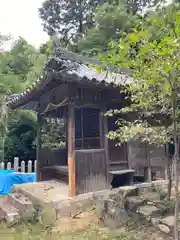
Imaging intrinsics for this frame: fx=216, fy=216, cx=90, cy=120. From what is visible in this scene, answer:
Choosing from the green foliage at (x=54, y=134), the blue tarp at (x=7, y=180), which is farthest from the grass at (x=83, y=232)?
the green foliage at (x=54, y=134)

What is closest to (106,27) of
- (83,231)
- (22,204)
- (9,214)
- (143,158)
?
(143,158)

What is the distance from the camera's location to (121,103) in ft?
19.0

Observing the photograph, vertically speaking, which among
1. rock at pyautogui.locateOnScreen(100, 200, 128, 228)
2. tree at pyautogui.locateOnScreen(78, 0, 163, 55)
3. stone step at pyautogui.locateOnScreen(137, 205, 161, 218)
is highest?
tree at pyautogui.locateOnScreen(78, 0, 163, 55)

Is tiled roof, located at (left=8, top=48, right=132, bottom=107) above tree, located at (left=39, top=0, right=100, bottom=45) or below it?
below

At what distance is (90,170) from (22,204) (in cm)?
168

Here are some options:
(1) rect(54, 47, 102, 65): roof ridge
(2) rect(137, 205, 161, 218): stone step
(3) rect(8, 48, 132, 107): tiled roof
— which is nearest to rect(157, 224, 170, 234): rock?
(2) rect(137, 205, 161, 218): stone step

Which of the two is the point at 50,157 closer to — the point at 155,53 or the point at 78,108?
the point at 78,108

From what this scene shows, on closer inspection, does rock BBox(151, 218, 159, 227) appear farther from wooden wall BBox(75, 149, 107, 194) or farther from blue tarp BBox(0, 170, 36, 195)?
blue tarp BBox(0, 170, 36, 195)

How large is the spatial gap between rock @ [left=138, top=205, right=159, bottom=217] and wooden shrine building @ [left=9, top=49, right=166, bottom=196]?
59.3 inches

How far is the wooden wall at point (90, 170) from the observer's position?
481cm

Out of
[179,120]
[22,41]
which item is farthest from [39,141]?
[22,41]

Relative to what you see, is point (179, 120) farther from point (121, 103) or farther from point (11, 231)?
point (11, 231)

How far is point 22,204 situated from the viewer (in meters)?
4.80

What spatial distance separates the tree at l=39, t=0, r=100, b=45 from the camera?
17609 millimetres
